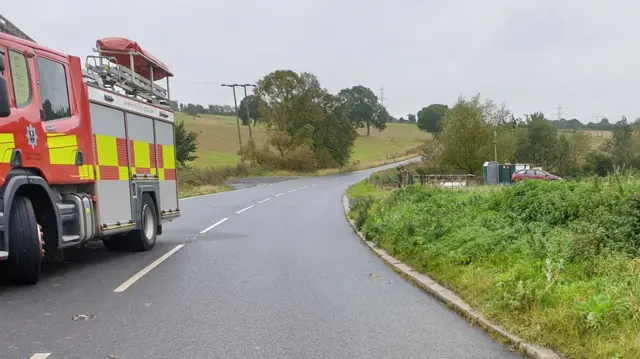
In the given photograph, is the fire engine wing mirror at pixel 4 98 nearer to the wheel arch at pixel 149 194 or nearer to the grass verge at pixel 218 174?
the wheel arch at pixel 149 194

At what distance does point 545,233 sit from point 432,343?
4276 millimetres

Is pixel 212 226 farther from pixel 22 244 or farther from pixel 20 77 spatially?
pixel 20 77

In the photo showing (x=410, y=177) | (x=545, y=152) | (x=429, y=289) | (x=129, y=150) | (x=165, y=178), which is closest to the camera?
(x=429, y=289)

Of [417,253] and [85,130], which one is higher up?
[85,130]

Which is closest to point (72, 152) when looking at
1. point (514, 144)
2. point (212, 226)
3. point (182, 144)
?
point (212, 226)

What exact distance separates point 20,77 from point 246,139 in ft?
266

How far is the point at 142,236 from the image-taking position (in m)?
10.4

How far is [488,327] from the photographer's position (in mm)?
5359

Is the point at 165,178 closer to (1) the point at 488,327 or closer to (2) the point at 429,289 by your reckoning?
(2) the point at 429,289

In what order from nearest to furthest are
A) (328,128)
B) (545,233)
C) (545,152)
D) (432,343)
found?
(432,343) < (545,233) < (545,152) < (328,128)

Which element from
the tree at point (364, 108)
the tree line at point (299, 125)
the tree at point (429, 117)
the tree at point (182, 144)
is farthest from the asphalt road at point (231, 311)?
the tree at point (429, 117)

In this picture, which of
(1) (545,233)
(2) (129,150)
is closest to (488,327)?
(1) (545,233)

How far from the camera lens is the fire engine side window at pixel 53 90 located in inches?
294

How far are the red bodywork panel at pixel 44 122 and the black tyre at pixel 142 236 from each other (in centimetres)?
222
